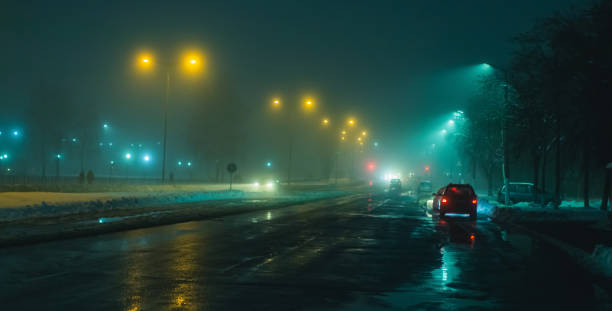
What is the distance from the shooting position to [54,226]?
2073 cm

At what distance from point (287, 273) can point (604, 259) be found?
22.7 ft

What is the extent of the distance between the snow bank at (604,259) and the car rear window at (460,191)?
1620cm

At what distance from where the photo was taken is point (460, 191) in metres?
31.0

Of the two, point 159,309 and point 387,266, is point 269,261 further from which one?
Result: point 159,309

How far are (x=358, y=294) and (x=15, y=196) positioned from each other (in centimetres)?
2523

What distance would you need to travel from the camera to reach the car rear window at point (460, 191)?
30562 millimetres

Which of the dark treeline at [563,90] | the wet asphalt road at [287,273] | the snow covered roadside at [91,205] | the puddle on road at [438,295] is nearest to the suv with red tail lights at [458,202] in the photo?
the dark treeline at [563,90]

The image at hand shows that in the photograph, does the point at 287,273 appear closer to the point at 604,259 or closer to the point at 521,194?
the point at 604,259

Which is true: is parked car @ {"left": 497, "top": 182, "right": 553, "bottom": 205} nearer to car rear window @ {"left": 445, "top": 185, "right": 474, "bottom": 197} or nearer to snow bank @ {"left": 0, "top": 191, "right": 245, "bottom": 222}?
car rear window @ {"left": 445, "top": 185, "right": 474, "bottom": 197}

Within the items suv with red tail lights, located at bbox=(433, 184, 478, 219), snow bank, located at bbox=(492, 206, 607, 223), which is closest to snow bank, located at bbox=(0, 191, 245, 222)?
suv with red tail lights, located at bbox=(433, 184, 478, 219)

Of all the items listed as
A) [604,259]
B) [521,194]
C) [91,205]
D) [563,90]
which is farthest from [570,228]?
[521,194]

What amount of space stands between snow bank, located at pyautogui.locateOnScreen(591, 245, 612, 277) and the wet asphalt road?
546mm

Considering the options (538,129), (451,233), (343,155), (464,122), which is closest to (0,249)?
(451,233)

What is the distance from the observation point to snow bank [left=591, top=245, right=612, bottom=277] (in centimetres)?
1266
